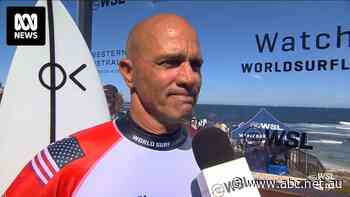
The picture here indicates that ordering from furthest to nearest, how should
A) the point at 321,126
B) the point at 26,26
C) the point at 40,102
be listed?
the point at 321,126 < the point at 26,26 < the point at 40,102

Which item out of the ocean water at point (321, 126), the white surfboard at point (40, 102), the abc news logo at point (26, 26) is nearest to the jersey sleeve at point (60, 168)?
the white surfboard at point (40, 102)

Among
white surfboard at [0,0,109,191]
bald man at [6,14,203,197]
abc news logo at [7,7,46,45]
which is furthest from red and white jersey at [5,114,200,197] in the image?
abc news logo at [7,7,46,45]

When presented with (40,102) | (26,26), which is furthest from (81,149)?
(26,26)

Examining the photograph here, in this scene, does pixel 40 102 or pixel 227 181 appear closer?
pixel 227 181

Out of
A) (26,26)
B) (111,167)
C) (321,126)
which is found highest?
(26,26)

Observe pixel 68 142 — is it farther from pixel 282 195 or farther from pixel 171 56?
pixel 282 195

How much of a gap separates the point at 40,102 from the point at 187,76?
3.78 feet

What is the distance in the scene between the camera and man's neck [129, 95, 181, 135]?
33.3 inches

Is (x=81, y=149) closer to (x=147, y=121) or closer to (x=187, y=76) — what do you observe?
(x=147, y=121)

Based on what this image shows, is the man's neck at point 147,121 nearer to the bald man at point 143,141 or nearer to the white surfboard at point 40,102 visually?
the bald man at point 143,141

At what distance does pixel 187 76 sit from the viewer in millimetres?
769

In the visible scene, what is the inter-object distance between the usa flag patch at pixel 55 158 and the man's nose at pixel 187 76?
24 centimetres

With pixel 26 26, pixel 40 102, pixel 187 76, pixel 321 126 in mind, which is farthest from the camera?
pixel 321 126

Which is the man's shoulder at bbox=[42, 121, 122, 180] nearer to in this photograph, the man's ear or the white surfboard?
the man's ear
